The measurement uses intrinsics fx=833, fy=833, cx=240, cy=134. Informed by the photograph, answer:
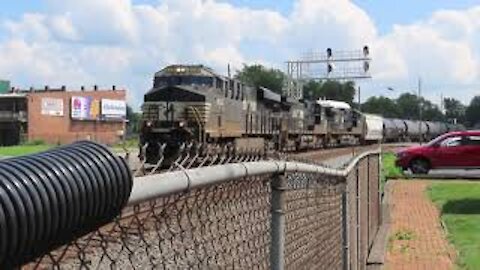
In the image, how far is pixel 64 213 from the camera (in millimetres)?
1949

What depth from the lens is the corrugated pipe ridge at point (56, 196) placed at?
1797mm

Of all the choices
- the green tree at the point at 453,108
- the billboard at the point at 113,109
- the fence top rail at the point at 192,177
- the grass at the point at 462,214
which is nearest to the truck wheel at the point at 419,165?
the grass at the point at 462,214

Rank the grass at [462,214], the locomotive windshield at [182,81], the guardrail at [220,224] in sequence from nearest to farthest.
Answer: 1. the guardrail at [220,224]
2. the grass at [462,214]
3. the locomotive windshield at [182,81]

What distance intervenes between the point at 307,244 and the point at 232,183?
2.58 meters

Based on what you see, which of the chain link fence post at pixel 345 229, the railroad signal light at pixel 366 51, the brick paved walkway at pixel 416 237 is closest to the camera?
the chain link fence post at pixel 345 229

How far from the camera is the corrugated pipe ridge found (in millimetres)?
1797

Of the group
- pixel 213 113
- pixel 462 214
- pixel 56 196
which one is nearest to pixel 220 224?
pixel 56 196

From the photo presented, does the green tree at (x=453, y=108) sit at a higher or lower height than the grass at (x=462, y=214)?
higher

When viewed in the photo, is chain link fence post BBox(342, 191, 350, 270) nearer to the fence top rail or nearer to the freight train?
the fence top rail

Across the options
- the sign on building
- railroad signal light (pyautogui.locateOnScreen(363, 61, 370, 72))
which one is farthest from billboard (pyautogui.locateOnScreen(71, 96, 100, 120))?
railroad signal light (pyautogui.locateOnScreen(363, 61, 370, 72))

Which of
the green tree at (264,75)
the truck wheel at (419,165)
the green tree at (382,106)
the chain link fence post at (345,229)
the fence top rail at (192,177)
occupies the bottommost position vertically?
the truck wheel at (419,165)

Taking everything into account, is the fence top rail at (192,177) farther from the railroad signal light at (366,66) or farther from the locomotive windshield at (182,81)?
the railroad signal light at (366,66)


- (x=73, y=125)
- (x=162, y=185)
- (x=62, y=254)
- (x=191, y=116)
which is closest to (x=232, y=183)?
(x=162, y=185)

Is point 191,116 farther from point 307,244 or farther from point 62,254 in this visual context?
point 62,254
